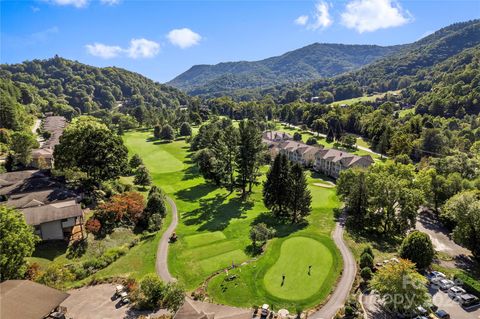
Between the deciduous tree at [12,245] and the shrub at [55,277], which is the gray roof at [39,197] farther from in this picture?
the shrub at [55,277]

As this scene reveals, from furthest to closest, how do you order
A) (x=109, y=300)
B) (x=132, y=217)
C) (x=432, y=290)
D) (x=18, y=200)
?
(x=132, y=217)
(x=18, y=200)
(x=432, y=290)
(x=109, y=300)

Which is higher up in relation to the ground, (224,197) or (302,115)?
(302,115)

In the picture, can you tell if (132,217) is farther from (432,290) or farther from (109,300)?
(432,290)

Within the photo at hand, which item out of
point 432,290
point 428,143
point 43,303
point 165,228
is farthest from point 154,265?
point 428,143

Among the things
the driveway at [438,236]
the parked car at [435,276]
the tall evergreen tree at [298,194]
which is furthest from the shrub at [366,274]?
the tall evergreen tree at [298,194]

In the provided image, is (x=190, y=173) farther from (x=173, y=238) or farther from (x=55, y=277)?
(x=55, y=277)

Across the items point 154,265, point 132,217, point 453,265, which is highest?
point 132,217
